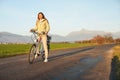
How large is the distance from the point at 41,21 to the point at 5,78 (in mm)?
5272

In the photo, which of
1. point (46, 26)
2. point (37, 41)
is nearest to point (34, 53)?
point (37, 41)

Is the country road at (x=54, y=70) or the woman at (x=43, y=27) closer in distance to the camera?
the country road at (x=54, y=70)

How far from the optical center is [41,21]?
12375 mm

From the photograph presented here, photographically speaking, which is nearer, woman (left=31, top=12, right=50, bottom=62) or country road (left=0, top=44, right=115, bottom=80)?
country road (left=0, top=44, right=115, bottom=80)

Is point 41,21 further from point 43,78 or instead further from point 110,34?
point 110,34

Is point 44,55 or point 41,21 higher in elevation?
point 41,21

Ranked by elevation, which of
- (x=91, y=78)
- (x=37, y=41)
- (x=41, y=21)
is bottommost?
(x=91, y=78)

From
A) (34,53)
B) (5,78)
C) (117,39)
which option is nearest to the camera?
(5,78)

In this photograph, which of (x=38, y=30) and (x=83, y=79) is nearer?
(x=83, y=79)

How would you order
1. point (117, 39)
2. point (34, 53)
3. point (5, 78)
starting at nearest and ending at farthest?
point (5, 78), point (34, 53), point (117, 39)

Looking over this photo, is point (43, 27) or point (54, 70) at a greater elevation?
point (43, 27)

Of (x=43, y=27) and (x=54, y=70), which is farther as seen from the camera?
(x=43, y=27)

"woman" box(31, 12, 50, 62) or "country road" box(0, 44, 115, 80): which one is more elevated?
"woman" box(31, 12, 50, 62)

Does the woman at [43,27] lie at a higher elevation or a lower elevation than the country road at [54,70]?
higher
